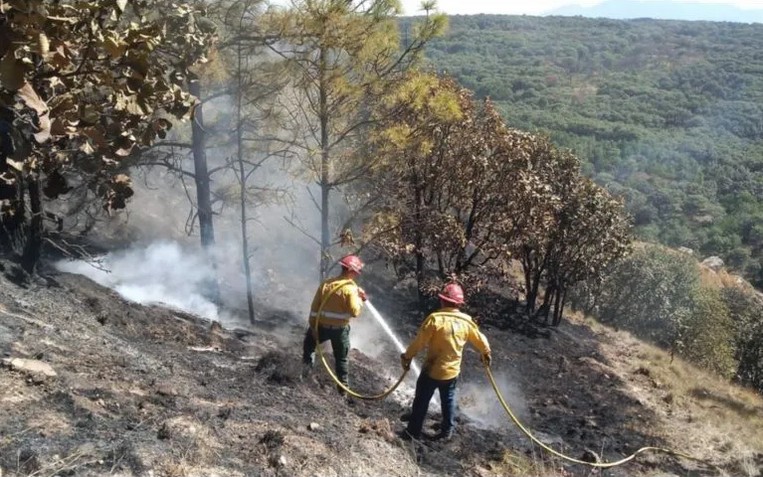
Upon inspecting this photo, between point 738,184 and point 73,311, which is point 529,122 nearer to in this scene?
point 738,184

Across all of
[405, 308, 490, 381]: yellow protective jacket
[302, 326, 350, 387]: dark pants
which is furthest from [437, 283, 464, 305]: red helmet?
[302, 326, 350, 387]: dark pants

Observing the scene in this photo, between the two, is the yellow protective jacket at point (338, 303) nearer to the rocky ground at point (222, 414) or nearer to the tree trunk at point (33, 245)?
the rocky ground at point (222, 414)

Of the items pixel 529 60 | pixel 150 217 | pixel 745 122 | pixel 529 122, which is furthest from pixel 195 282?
pixel 529 60

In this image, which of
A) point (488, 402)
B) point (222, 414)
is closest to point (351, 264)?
point (222, 414)

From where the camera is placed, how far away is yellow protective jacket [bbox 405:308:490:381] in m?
6.61

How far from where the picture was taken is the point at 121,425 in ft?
15.5

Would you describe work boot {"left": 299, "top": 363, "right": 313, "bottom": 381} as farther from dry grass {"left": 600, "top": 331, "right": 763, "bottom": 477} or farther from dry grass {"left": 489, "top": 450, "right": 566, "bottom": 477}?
dry grass {"left": 600, "top": 331, "right": 763, "bottom": 477}

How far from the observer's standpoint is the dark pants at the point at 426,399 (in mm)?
6754

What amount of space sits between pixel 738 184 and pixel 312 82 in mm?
77680

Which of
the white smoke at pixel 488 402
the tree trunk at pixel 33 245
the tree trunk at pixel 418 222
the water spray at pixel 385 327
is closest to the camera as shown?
the tree trunk at pixel 33 245

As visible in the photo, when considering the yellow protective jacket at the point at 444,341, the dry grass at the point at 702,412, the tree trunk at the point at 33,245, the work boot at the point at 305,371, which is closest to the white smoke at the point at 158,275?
the tree trunk at the point at 33,245

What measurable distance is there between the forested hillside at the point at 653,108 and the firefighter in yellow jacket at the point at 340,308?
29505 mm

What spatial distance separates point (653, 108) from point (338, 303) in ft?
341

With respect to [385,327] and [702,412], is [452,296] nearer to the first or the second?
[385,327]
